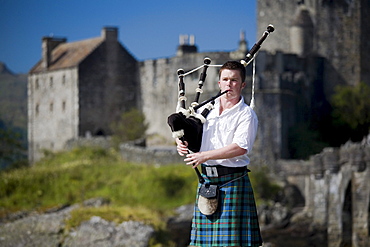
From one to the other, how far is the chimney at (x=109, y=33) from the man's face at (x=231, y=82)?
134 feet

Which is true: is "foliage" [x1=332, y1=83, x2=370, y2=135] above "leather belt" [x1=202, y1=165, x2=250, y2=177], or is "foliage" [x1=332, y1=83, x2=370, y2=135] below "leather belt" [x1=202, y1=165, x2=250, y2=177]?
above

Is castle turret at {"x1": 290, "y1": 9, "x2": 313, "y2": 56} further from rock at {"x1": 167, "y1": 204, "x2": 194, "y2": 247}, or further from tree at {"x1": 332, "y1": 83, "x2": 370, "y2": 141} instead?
rock at {"x1": 167, "y1": 204, "x2": 194, "y2": 247}

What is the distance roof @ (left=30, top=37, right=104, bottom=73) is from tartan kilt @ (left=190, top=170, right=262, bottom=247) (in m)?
39.5

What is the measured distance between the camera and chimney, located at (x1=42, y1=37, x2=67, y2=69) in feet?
166

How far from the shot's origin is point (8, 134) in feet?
133

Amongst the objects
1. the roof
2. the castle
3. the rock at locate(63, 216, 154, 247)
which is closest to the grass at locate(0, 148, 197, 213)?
the castle

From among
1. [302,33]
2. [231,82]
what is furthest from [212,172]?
[302,33]

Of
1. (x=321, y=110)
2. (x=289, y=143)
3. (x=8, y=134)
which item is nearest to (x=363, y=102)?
(x=321, y=110)

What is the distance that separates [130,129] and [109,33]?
8293mm

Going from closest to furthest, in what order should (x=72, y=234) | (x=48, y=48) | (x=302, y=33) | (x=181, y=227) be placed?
1. (x=72, y=234)
2. (x=181, y=227)
3. (x=302, y=33)
4. (x=48, y=48)

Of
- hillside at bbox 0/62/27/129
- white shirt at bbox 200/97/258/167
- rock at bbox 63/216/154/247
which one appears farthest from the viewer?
hillside at bbox 0/62/27/129

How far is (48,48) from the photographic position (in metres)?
51.1

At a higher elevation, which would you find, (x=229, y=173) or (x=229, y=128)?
(x=229, y=128)

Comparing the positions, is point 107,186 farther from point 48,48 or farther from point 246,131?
point 246,131
